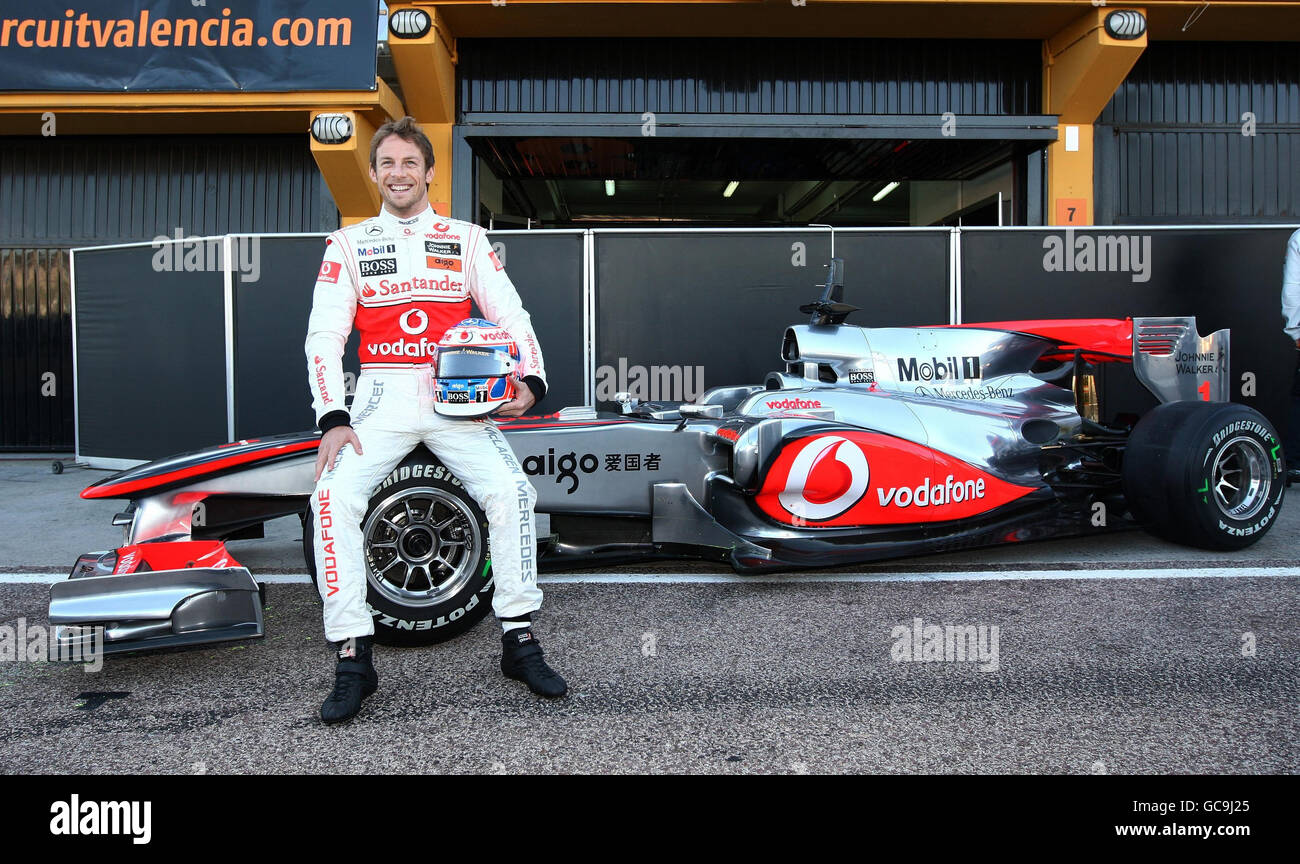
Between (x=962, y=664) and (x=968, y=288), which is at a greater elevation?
(x=968, y=288)


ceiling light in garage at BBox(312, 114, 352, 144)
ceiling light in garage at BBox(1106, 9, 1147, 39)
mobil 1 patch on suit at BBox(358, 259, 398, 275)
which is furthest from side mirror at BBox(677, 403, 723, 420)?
ceiling light in garage at BBox(1106, 9, 1147, 39)

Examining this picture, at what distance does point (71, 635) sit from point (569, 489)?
6.23ft

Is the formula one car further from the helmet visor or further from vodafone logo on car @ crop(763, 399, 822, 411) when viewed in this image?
the helmet visor

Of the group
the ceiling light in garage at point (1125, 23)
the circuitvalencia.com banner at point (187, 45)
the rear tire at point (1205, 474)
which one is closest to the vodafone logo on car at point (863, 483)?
the rear tire at point (1205, 474)

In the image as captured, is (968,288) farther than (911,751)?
Yes

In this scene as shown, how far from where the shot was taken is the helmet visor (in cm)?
266

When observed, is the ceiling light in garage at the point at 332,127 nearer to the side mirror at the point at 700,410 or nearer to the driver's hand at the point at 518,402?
Result: the side mirror at the point at 700,410

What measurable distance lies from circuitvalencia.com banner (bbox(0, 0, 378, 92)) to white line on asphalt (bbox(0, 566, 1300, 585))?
625 cm

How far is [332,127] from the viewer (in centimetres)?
864

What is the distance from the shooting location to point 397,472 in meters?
3.03

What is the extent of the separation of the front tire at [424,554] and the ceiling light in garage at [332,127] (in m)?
6.64

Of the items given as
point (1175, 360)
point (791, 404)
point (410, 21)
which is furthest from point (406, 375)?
point (410, 21)

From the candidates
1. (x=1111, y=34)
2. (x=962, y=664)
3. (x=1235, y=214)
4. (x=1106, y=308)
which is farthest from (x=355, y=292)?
(x=1235, y=214)
